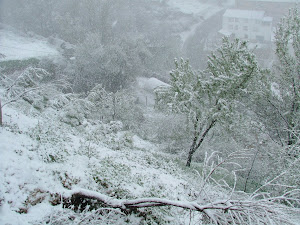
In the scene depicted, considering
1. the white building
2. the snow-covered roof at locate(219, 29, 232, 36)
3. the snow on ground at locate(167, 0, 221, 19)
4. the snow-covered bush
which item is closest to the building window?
the white building

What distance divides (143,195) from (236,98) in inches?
282

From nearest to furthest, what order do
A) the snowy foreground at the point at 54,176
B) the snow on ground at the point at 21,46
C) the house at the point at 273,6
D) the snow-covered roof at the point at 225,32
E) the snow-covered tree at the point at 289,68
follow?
the snowy foreground at the point at 54,176, the snow-covered tree at the point at 289,68, the snow on ground at the point at 21,46, the snow-covered roof at the point at 225,32, the house at the point at 273,6

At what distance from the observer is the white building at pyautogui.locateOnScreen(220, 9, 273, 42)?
32.8 meters

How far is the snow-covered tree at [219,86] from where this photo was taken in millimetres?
9852

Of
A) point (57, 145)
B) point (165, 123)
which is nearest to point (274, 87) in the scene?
point (165, 123)

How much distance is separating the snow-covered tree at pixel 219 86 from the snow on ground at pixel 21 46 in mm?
17363

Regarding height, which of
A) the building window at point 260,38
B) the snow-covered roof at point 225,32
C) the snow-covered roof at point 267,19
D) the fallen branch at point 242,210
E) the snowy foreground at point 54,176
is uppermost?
the snow-covered roof at point 267,19

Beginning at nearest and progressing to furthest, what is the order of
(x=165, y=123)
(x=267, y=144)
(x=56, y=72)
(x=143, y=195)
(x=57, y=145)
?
(x=143, y=195)
(x=57, y=145)
(x=267, y=144)
(x=165, y=123)
(x=56, y=72)

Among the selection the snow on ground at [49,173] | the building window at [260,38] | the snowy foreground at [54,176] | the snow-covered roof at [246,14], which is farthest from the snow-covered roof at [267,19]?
the snow on ground at [49,173]

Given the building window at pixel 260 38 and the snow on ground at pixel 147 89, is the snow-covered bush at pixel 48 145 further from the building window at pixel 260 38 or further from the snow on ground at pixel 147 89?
the building window at pixel 260 38

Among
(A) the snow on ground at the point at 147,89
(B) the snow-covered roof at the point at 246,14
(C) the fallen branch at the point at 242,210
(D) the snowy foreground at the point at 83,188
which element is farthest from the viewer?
(B) the snow-covered roof at the point at 246,14

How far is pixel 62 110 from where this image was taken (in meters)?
10.8

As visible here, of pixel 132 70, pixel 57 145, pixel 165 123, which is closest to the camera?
pixel 57 145

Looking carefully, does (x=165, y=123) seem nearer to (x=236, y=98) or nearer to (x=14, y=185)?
(x=236, y=98)
